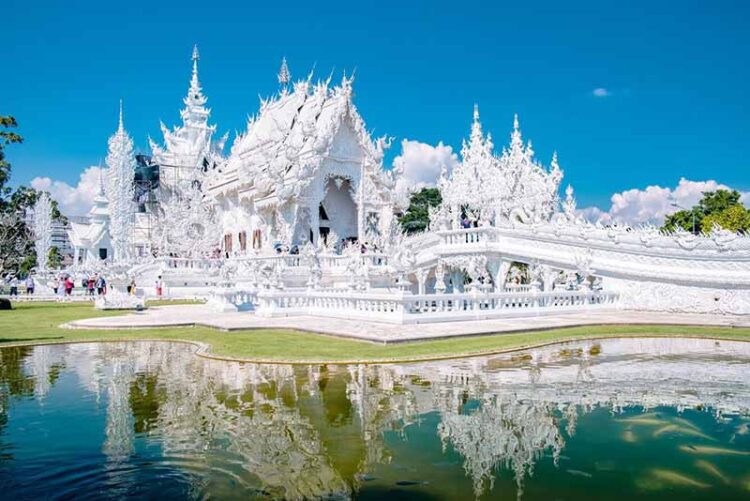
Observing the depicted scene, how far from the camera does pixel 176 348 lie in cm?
1157

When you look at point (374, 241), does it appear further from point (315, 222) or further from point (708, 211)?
point (708, 211)

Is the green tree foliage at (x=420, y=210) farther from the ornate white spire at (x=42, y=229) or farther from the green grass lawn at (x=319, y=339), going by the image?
the green grass lawn at (x=319, y=339)

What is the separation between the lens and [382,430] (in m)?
5.76

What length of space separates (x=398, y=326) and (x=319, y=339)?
87.0 inches

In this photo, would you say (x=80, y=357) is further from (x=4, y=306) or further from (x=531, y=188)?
(x=531, y=188)

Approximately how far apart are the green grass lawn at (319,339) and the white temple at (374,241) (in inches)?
109

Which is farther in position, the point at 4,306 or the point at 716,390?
the point at 4,306

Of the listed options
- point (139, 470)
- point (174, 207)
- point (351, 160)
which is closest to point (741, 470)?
point (139, 470)

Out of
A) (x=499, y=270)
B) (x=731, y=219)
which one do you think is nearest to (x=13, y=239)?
(x=499, y=270)

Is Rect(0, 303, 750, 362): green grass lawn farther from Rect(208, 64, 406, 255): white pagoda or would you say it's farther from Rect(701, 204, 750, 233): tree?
Rect(701, 204, 750, 233): tree

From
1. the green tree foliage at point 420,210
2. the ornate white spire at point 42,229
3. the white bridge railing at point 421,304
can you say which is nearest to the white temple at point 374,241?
the white bridge railing at point 421,304

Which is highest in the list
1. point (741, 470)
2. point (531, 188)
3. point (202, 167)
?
point (202, 167)

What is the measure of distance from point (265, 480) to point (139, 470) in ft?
3.39

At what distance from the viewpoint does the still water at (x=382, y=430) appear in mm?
4383
